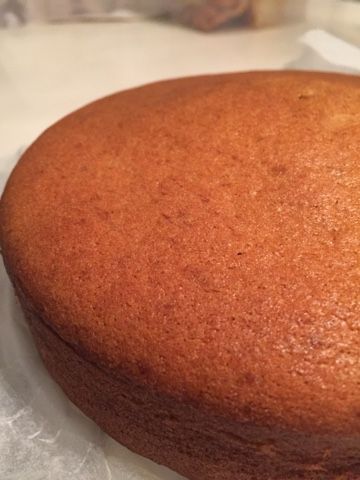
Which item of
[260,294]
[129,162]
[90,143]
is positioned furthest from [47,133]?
[260,294]

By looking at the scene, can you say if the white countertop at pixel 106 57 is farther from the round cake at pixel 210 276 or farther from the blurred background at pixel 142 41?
the round cake at pixel 210 276

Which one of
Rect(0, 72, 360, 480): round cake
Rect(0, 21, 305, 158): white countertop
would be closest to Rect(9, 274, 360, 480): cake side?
Rect(0, 72, 360, 480): round cake

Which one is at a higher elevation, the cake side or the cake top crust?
the cake top crust

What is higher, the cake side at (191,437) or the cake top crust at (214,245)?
the cake top crust at (214,245)

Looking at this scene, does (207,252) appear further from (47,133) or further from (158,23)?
(158,23)

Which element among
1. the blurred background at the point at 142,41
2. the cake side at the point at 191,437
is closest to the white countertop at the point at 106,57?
the blurred background at the point at 142,41

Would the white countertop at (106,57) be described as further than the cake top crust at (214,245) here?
Yes

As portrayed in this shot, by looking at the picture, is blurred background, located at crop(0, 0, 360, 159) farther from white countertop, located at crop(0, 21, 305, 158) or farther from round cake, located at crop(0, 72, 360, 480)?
round cake, located at crop(0, 72, 360, 480)
